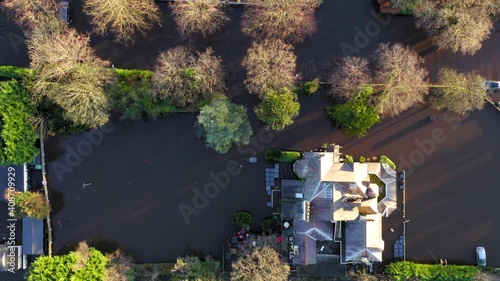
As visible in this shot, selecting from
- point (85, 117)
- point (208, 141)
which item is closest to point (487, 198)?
point (208, 141)

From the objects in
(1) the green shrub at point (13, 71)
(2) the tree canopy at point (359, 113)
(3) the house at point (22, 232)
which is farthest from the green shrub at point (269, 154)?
Answer: (1) the green shrub at point (13, 71)

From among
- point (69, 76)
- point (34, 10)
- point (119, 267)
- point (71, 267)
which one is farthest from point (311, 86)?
point (71, 267)

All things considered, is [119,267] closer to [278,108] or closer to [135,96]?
[135,96]

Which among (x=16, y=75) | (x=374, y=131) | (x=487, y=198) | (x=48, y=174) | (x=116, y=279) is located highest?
(x=16, y=75)

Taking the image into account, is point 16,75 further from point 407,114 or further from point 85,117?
point 407,114

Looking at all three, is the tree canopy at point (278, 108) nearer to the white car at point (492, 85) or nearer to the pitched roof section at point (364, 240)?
the pitched roof section at point (364, 240)

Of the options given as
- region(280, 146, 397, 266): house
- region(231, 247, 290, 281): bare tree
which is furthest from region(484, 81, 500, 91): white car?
region(231, 247, 290, 281): bare tree
